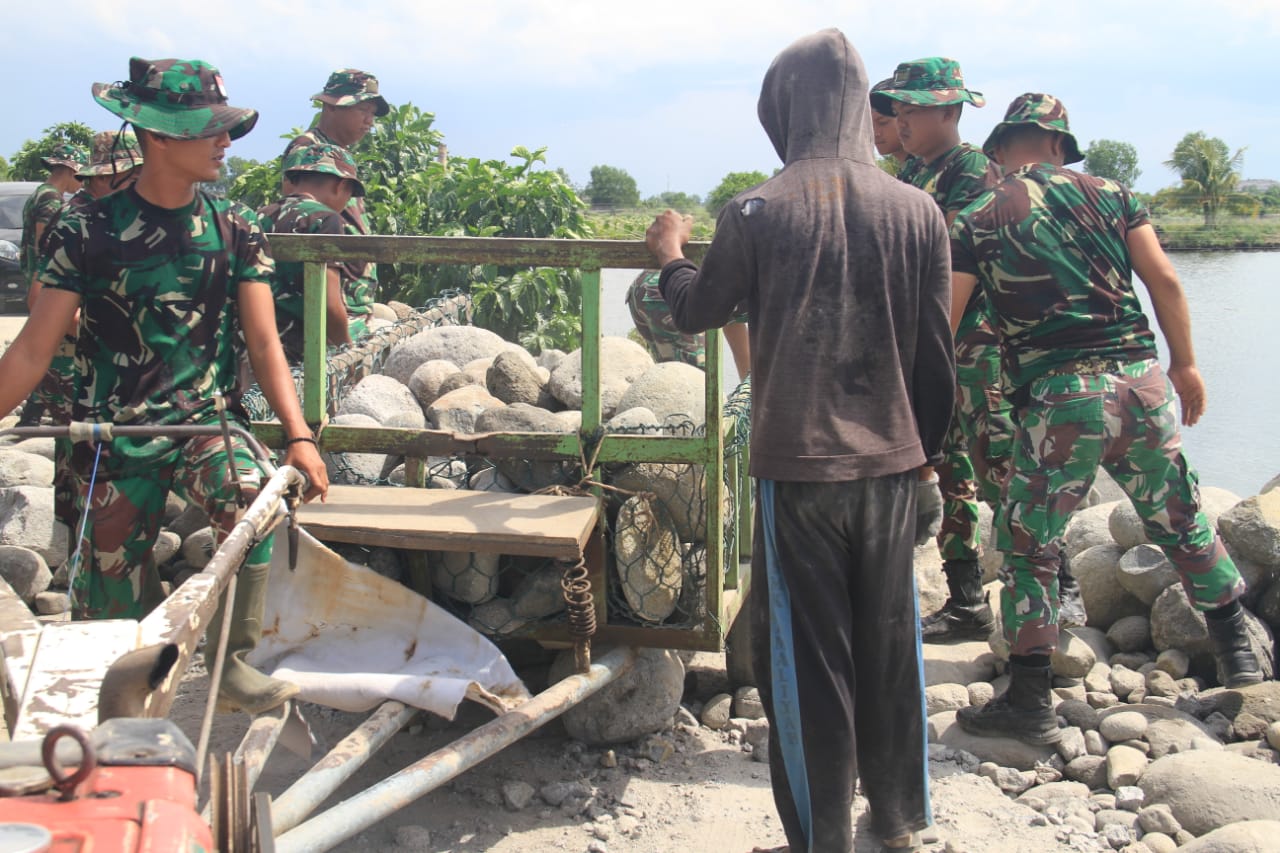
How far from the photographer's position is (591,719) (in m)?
4.09

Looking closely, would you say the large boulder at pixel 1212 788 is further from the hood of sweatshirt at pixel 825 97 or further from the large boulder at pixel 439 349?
the large boulder at pixel 439 349

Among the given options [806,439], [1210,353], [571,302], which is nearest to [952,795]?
[806,439]

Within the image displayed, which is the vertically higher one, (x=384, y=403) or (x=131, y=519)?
(x=384, y=403)

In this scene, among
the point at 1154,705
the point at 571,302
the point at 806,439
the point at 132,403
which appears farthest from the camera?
the point at 571,302

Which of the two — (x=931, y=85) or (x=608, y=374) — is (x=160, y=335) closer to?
(x=608, y=374)

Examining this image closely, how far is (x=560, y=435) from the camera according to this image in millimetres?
3900

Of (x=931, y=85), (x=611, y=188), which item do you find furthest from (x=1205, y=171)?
(x=931, y=85)

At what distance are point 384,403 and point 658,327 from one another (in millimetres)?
2005

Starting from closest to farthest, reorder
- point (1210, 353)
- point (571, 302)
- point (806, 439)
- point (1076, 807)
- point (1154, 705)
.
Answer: point (806, 439), point (1076, 807), point (1154, 705), point (571, 302), point (1210, 353)

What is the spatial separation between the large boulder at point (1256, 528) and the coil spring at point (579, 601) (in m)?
2.90

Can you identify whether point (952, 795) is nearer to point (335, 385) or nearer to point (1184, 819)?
point (1184, 819)

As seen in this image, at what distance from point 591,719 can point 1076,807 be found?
1.58 meters

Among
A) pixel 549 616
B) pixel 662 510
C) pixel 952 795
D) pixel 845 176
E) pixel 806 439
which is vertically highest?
pixel 845 176

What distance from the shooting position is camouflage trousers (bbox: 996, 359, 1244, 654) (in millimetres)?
4109
